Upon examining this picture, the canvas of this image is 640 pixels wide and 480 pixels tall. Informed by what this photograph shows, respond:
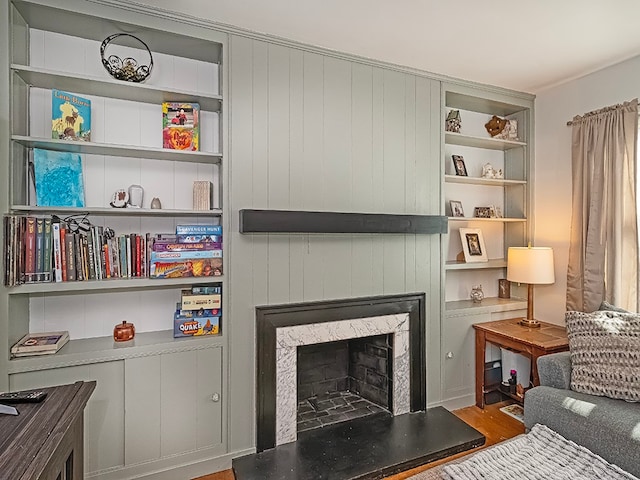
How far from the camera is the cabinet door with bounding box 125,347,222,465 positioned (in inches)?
81.7

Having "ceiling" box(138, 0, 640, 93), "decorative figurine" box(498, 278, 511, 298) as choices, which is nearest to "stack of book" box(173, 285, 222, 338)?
"ceiling" box(138, 0, 640, 93)

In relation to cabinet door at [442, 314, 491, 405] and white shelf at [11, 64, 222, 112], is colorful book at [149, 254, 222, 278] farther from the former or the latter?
cabinet door at [442, 314, 491, 405]

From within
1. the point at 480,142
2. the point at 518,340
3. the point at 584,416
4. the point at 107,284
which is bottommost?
the point at 584,416

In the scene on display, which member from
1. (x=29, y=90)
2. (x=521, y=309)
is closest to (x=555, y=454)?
(x=521, y=309)

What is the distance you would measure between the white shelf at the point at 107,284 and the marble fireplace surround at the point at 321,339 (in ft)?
1.45

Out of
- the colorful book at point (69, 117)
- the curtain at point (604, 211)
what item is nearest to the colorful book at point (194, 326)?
the colorful book at point (69, 117)

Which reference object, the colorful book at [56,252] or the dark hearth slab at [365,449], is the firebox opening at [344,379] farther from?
the colorful book at [56,252]

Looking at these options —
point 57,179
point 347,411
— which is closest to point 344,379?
point 347,411

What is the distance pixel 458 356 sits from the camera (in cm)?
306

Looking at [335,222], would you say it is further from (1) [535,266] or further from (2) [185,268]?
(1) [535,266]

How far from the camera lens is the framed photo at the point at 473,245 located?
324cm

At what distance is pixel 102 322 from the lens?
2.26m

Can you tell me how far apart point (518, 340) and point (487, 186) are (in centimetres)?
141

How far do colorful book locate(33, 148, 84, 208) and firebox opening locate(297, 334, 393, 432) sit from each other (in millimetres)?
1712
